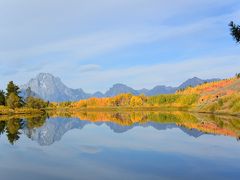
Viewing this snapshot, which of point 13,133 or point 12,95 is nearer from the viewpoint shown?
point 13,133

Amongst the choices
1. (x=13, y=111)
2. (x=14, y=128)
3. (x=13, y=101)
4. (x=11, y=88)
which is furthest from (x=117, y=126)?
(x=11, y=88)

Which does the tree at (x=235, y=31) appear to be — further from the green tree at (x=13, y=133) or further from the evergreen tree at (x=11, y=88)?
the evergreen tree at (x=11, y=88)

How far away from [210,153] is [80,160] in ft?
36.8

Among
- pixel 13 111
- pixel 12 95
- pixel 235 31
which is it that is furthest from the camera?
pixel 13 111


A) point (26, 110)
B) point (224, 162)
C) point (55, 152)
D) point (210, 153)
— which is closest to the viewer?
point (224, 162)

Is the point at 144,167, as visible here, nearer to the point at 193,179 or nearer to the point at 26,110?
the point at 193,179

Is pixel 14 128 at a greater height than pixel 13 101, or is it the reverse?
pixel 13 101

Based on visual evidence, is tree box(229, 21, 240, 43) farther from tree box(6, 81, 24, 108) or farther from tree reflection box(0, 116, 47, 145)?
tree box(6, 81, 24, 108)

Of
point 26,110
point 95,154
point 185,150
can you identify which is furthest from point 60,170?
point 26,110

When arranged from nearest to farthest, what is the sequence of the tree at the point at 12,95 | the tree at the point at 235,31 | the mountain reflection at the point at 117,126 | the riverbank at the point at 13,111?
1. the tree at the point at 235,31
2. the mountain reflection at the point at 117,126
3. the riverbank at the point at 13,111
4. the tree at the point at 12,95

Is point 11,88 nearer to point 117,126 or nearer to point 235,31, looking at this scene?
point 117,126

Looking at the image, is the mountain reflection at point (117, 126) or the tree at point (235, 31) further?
the mountain reflection at point (117, 126)

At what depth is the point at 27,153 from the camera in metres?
33.0

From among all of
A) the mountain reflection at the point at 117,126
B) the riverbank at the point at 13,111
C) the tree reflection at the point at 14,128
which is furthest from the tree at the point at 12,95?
the tree reflection at the point at 14,128
